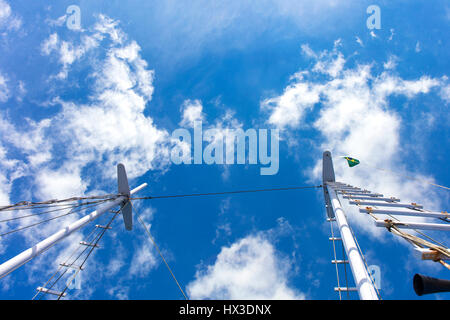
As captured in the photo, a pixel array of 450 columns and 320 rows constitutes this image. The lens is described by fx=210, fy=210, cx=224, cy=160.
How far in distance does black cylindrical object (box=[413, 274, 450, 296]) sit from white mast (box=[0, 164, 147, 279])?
9.64 metres

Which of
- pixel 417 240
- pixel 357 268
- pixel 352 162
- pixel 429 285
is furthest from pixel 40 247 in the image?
pixel 352 162

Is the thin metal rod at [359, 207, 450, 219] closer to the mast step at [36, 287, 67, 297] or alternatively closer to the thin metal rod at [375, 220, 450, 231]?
the thin metal rod at [375, 220, 450, 231]

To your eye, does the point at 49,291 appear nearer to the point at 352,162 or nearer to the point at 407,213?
the point at 407,213

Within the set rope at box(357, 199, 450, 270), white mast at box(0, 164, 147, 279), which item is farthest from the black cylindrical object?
white mast at box(0, 164, 147, 279)

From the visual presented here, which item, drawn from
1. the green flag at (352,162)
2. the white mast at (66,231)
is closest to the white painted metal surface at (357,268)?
the white mast at (66,231)

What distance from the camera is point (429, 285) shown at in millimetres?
2746

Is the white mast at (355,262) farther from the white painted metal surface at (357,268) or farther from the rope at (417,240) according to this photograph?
the rope at (417,240)

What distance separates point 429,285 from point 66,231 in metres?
11.2

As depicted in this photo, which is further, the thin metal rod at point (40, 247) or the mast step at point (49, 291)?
the mast step at point (49, 291)

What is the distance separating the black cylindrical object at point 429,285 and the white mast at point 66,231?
964 cm

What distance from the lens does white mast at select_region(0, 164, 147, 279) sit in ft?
21.0

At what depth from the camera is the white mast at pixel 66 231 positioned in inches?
252
